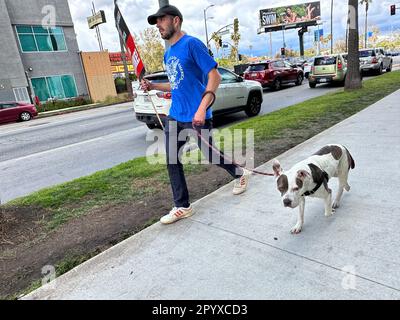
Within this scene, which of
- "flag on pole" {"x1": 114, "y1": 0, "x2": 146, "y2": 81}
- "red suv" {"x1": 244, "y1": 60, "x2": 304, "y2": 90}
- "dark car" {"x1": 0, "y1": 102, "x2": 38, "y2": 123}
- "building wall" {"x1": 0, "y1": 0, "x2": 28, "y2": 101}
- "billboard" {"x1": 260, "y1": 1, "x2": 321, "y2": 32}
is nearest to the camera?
"flag on pole" {"x1": 114, "y1": 0, "x2": 146, "y2": 81}

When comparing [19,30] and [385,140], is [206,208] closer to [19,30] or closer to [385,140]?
[385,140]

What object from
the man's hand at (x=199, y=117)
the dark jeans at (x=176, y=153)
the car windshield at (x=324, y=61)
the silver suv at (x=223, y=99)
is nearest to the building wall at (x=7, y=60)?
the silver suv at (x=223, y=99)

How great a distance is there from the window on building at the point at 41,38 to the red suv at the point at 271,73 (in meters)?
17.9

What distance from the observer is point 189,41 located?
10.2ft

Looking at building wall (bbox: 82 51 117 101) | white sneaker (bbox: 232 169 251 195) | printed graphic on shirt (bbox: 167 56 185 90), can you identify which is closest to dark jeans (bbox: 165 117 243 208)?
printed graphic on shirt (bbox: 167 56 185 90)

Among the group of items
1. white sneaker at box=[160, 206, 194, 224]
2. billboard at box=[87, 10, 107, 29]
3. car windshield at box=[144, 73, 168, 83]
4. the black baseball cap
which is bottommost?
white sneaker at box=[160, 206, 194, 224]

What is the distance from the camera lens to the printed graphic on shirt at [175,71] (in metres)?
3.20

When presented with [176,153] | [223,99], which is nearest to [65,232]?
[176,153]

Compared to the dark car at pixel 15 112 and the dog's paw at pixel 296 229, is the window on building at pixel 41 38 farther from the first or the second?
the dog's paw at pixel 296 229

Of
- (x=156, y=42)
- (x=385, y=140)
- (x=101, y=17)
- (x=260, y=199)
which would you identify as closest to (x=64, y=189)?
(x=260, y=199)

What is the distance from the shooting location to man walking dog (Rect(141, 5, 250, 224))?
3.12 meters

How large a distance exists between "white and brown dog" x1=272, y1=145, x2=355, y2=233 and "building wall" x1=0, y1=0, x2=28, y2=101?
2657cm

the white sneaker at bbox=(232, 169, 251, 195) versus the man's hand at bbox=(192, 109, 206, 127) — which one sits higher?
the man's hand at bbox=(192, 109, 206, 127)

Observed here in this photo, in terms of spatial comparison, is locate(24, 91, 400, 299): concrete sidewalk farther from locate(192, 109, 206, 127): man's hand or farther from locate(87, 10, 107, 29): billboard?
locate(87, 10, 107, 29): billboard
